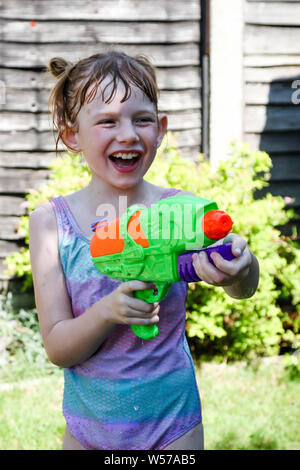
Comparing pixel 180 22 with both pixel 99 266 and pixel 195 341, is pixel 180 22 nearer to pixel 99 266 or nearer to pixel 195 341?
pixel 195 341

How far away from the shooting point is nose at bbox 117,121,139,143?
5.46 feet

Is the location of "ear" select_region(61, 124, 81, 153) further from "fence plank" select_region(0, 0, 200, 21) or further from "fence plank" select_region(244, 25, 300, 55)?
"fence plank" select_region(244, 25, 300, 55)

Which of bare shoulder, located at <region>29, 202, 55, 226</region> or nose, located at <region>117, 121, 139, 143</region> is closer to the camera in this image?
nose, located at <region>117, 121, 139, 143</region>

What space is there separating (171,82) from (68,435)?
397cm

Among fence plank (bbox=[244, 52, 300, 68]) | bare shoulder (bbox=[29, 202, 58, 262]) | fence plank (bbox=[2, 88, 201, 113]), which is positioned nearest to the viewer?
bare shoulder (bbox=[29, 202, 58, 262])

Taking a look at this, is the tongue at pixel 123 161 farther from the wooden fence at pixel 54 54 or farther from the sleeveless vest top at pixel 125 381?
the wooden fence at pixel 54 54

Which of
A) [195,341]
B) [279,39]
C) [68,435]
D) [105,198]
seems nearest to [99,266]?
[105,198]

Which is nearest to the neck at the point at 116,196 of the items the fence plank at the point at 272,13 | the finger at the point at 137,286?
the finger at the point at 137,286

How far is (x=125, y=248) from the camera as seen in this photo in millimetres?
1521

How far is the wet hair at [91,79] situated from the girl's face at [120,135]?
23 mm

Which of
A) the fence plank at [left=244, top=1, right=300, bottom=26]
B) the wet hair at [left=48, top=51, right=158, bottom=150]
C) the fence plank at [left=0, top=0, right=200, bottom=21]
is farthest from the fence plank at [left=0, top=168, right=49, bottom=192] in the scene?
the wet hair at [left=48, top=51, right=158, bottom=150]

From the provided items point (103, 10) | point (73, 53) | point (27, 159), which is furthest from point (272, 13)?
point (27, 159)

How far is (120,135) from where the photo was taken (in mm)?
1674

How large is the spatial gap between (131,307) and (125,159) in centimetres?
54
